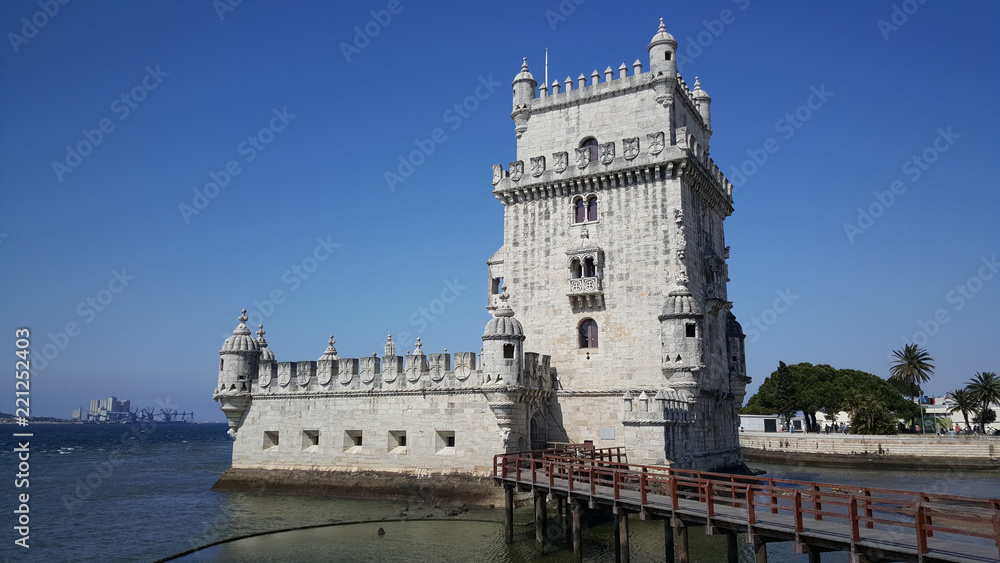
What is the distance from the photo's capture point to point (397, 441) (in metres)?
33.1

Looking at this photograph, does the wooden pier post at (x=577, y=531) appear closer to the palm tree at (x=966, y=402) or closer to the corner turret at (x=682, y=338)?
the corner turret at (x=682, y=338)

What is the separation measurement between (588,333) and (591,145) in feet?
31.6

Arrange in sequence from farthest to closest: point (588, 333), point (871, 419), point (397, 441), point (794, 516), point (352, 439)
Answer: point (871, 419)
point (352, 439)
point (588, 333)
point (397, 441)
point (794, 516)

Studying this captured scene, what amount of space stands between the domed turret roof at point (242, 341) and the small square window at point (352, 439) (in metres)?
7.46

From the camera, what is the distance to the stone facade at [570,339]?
30.6 m

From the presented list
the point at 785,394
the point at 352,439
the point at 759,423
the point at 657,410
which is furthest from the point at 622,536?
the point at 785,394

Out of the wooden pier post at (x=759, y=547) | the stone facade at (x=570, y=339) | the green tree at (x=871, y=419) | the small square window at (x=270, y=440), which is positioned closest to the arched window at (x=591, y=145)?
the stone facade at (x=570, y=339)

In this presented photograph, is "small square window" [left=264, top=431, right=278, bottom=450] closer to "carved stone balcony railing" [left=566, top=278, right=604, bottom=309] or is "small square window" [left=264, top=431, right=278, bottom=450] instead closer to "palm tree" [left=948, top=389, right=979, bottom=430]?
"carved stone balcony railing" [left=566, top=278, right=604, bottom=309]

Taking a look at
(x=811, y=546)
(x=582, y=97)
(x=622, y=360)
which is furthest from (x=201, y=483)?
(x=811, y=546)

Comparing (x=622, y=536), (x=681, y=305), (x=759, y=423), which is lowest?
(x=759, y=423)

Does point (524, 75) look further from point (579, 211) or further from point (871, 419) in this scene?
point (871, 419)

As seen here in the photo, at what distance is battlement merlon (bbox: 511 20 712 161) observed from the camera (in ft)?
111

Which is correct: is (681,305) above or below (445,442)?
above

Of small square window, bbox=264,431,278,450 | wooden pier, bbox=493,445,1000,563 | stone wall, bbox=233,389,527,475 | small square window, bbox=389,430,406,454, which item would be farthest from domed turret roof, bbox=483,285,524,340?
small square window, bbox=264,431,278,450
